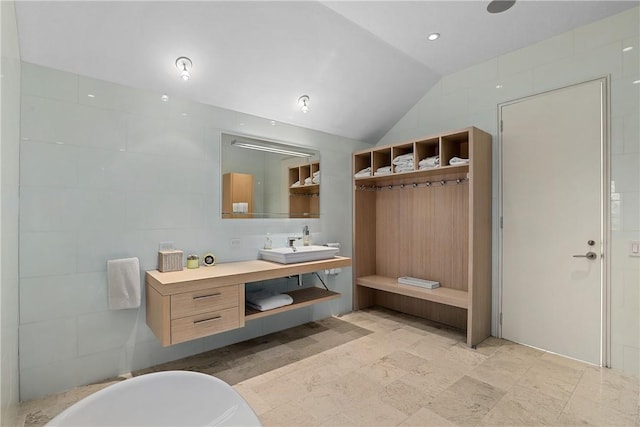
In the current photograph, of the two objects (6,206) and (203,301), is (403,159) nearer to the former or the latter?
(203,301)

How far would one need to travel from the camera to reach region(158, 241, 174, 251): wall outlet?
8.59ft

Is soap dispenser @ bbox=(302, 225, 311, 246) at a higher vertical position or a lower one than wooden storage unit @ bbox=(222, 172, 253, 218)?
lower

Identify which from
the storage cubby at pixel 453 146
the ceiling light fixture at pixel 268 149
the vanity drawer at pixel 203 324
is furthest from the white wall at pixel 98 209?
the storage cubby at pixel 453 146

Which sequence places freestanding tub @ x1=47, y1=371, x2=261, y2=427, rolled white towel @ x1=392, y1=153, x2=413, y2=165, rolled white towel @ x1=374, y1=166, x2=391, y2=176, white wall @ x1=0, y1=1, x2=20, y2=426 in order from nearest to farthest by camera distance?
freestanding tub @ x1=47, y1=371, x2=261, y2=427 → white wall @ x1=0, y1=1, x2=20, y2=426 → rolled white towel @ x1=392, y1=153, x2=413, y2=165 → rolled white towel @ x1=374, y1=166, x2=391, y2=176

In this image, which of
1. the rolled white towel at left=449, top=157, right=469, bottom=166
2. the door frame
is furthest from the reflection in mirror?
the door frame

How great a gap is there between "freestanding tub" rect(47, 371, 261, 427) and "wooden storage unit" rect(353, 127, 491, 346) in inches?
99.1

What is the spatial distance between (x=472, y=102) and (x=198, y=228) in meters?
3.01

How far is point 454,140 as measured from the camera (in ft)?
10.9

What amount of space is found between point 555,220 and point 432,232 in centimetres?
116

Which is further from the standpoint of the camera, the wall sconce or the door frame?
the wall sconce

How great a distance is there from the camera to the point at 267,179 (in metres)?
3.29

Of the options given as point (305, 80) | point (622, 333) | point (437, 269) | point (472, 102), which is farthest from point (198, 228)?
point (622, 333)

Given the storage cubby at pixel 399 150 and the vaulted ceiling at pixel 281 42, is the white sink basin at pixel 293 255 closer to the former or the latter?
the storage cubby at pixel 399 150

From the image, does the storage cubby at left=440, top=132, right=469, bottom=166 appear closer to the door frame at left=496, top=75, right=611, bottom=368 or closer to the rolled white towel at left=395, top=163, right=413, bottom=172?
the rolled white towel at left=395, top=163, right=413, bottom=172
